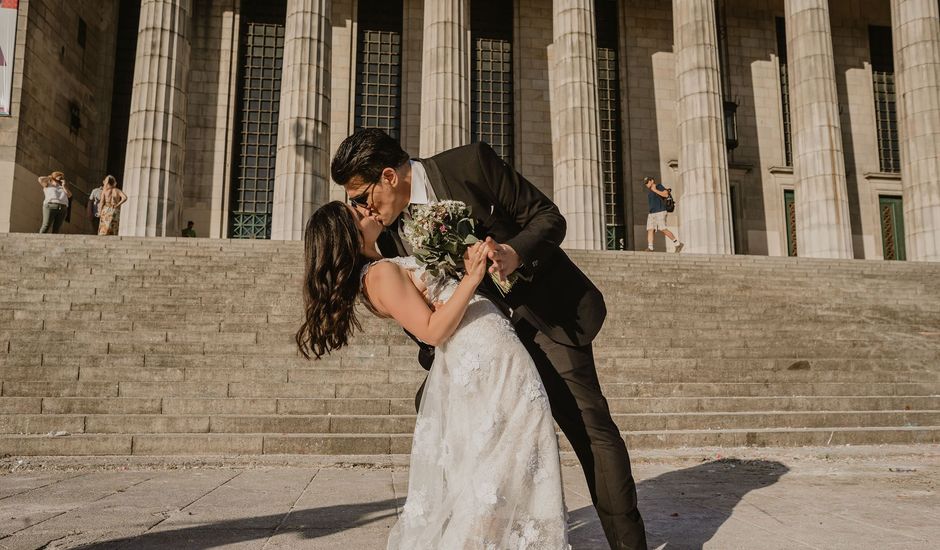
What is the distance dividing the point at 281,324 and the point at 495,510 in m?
7.39

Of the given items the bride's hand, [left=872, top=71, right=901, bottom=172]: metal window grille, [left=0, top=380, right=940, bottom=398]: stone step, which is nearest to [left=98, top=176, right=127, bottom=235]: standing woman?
[left=0, top=380, right=940, bottom=398]: stone step

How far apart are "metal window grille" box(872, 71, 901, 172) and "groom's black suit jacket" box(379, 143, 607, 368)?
89.8 feet

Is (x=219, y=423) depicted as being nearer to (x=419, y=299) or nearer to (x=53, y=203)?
(x=419, y=299)

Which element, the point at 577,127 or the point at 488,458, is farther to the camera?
the point at 577,127

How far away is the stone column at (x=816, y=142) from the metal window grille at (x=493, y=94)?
9.54 metres

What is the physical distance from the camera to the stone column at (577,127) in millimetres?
18219

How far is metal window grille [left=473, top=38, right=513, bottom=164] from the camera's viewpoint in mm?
23734

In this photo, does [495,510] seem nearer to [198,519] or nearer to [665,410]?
[198,519]

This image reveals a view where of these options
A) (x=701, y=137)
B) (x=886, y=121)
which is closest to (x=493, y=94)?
(x=701, y=137)

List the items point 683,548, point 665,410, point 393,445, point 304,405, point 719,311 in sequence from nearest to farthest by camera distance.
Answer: point 683,548 → point 393,445 → point 304,405 → point 665,410 → point 719,311

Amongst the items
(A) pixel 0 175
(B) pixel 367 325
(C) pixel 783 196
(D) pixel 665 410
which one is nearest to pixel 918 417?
(D) pixel 665 410

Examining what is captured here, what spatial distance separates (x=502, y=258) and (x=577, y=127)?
17053mm

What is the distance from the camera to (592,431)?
2.90 meters

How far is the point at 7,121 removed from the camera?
17469 mm
